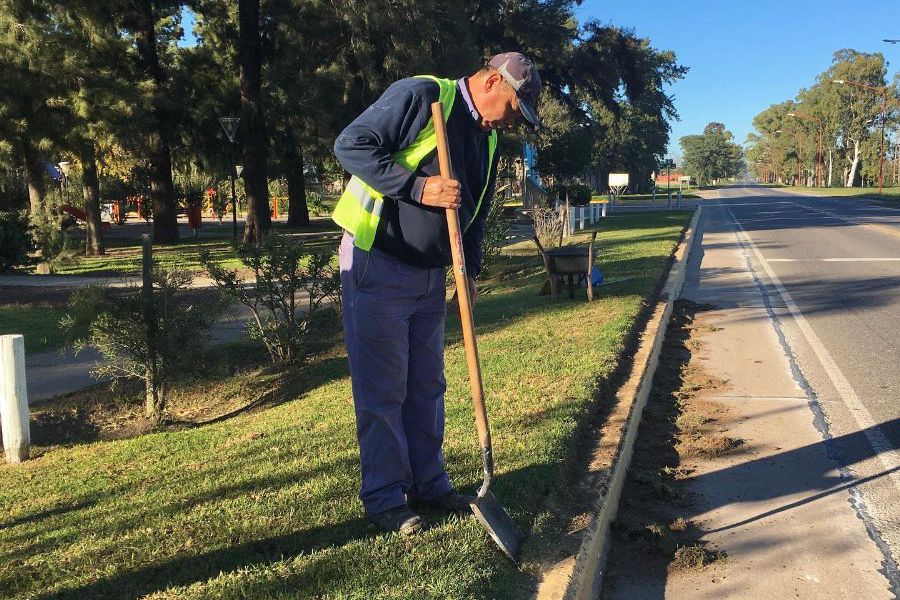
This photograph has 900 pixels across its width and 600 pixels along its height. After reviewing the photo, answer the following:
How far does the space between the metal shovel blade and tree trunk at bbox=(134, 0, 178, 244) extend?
66.3 feet

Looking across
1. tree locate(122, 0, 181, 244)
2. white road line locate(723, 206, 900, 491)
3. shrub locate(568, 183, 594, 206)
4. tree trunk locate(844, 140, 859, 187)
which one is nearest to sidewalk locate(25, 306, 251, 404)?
white road line locate(723, 206, 900, 491)

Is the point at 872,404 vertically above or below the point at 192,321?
below

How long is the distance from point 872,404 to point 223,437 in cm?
485

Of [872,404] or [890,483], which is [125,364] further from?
[872,404]

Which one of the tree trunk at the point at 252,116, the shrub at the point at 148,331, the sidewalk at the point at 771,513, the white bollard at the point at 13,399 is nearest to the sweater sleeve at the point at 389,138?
the sidewalk at the point at 771,513

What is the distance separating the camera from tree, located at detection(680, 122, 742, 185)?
14238 cm

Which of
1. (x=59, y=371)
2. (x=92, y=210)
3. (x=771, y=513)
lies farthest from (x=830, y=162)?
(x=771, y=513)

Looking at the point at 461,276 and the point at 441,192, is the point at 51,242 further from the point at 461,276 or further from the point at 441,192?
the point at 441,192

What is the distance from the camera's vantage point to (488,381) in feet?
19.6

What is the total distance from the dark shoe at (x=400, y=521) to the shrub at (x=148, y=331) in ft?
10.9

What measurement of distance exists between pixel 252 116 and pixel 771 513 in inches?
839

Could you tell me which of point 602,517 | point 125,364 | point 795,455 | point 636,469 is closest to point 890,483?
point 795,455

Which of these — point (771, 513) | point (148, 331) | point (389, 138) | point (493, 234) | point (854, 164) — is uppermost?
point (854, 164)

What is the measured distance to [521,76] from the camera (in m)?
2.94
